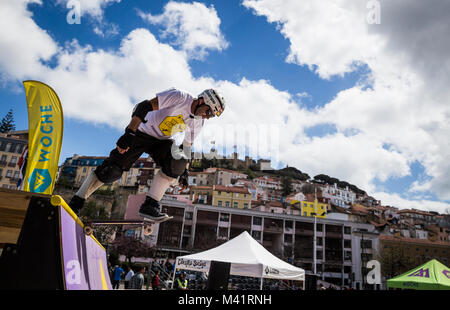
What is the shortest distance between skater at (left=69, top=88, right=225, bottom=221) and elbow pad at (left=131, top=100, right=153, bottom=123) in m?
0.06

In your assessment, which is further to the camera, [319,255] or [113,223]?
[319,255]

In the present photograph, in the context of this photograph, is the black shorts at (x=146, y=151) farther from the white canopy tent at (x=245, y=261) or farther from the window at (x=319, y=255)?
the window at (x=319, y=255)

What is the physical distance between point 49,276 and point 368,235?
68295 mm

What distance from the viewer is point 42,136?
27.6 ft

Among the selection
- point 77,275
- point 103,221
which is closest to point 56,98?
point 103,221

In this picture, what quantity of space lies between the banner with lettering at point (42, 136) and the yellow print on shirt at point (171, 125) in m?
6.07

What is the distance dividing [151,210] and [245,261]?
327 inches

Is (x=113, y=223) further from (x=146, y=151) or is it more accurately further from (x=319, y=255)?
(x=319, y=255)

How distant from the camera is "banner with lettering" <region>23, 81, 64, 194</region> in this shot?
8.20 metres

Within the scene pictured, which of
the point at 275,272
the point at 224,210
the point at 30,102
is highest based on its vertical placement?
the point at 224,210

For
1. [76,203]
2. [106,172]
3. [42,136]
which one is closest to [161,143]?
[106,172]

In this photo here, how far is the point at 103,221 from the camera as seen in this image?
3.21 metres
